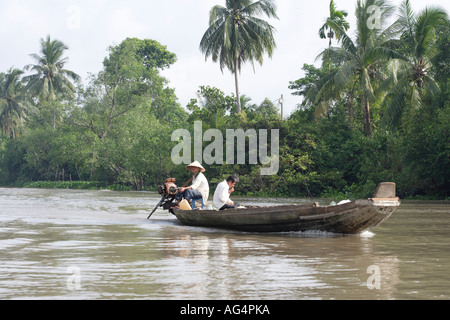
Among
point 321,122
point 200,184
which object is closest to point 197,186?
point 200,184

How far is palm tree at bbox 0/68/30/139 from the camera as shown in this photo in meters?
47.7

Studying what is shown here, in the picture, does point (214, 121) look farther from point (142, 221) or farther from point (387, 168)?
point (142, 221)

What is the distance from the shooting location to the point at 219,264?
255 inches

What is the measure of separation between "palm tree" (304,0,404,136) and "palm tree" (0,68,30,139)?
104ft

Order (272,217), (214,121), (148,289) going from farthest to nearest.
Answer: (214,121), (272,217), (148,289)

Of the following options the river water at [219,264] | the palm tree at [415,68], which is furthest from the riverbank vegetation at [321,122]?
the river water at [219,264]

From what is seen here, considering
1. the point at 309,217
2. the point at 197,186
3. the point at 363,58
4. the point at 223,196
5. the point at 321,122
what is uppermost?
the point at 363,58

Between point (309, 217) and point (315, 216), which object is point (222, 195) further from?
point (315, 216)

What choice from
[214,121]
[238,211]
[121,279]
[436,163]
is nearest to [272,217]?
[238,211]

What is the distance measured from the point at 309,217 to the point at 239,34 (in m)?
22.0

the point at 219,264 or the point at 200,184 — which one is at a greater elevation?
the point at 200,184

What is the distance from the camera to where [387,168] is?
930 inches

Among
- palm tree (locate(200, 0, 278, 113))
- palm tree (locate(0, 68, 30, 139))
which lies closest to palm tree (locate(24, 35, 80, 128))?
palm tree (locate(0, 68, 30, 139))
